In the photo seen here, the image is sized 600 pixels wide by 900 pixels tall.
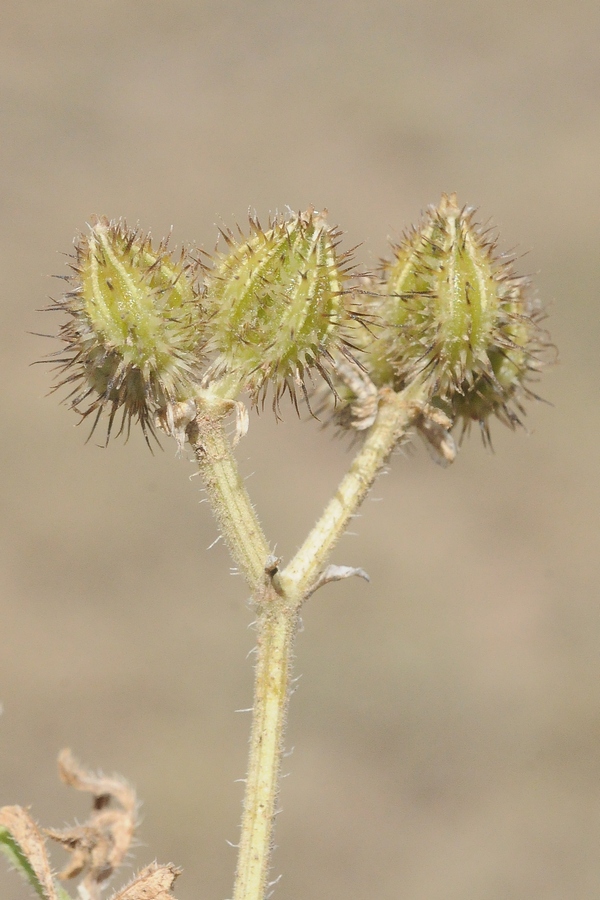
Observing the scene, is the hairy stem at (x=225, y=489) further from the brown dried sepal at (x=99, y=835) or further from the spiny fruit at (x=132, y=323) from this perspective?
the brown dried sepal at (x=99, y=835)

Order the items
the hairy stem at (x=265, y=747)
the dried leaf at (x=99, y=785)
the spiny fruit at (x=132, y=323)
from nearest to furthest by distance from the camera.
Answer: the hairy stem at (x=265, y=747)
the spiny fruit at (x=132, y=323)
the dried leaf at (x=99, y=785)

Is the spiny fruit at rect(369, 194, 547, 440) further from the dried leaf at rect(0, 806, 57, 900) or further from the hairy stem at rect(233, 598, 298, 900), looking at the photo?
the dried leaf at rect(0, 806, 57, 900)

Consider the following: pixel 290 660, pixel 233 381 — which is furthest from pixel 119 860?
pixel 233 381

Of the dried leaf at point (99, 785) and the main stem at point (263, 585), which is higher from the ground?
the main stem at point (263, 585)

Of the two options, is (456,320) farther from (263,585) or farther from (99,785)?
(99,785)

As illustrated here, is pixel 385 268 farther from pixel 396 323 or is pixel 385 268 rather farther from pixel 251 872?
pixel 251 872

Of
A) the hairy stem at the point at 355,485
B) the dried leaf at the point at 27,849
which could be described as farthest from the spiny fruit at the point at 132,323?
the dried leaf at the point at 27,849

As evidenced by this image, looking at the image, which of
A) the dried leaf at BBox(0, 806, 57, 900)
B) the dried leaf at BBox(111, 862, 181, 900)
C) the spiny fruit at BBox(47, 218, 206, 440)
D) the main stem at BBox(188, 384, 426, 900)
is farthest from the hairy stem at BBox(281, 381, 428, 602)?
the dried leaf at BBox(0, 806, 57, 900)
